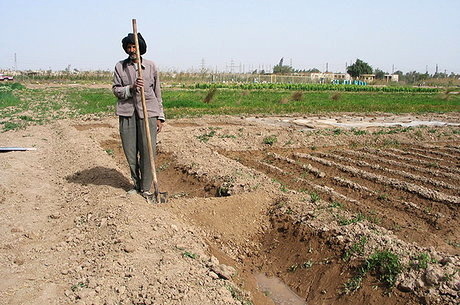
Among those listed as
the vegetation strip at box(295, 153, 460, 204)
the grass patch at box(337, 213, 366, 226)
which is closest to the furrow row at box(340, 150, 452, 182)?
the vegetation strip at box(295, 153, 460, 204)

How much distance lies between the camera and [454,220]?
5.64 meters

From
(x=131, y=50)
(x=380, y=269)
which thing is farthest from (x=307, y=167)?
(x=380, y=269)

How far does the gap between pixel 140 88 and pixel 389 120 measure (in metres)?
14.6

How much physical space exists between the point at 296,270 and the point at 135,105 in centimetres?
268

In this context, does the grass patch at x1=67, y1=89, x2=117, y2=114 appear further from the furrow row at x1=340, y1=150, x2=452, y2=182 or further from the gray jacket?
the gray jacket

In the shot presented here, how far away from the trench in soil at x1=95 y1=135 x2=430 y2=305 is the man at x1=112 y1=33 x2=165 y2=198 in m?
1.31

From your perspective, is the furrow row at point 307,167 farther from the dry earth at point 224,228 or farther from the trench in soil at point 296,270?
the trench in soil at point 296,270

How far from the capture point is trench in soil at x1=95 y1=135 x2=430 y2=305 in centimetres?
387

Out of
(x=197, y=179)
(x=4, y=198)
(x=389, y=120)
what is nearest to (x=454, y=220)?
(x=197, y=179)

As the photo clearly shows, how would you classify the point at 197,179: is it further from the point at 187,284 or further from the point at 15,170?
the point at 187,284

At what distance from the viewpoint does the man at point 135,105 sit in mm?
5328

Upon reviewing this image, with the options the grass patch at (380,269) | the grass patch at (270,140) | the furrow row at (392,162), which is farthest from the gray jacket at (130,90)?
the grass patch at (270,140)

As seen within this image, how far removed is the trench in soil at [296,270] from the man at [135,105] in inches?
51.4

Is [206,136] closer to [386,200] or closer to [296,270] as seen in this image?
[386,200]
